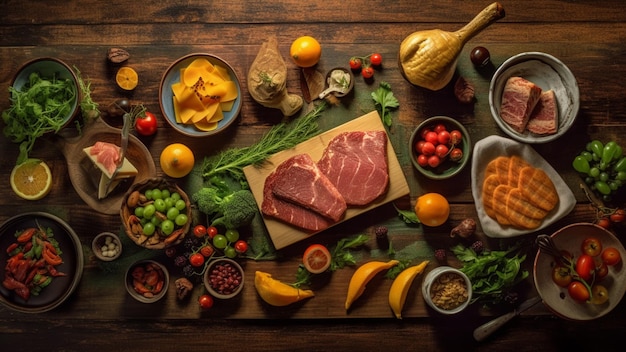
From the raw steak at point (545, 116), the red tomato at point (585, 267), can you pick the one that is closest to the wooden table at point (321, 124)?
the raw steak at point (545, 116)

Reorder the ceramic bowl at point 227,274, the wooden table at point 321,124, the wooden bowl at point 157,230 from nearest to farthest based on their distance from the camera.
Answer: the wooden bowl at point 157,230 < the ceramic bowl at point 227,274 < the wooden table at point 321,124

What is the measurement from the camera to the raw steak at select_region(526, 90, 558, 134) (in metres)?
3.21

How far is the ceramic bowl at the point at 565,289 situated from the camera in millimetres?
3150

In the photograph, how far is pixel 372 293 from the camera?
3.27 metres

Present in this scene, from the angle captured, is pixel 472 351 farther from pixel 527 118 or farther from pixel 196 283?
pixel 196 283

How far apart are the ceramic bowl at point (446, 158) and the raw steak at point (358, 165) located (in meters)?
0.17

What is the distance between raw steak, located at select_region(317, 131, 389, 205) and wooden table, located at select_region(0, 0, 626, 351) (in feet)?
0.48

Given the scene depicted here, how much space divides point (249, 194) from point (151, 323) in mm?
934

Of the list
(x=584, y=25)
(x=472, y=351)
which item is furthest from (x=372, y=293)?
(x=584, y=25)

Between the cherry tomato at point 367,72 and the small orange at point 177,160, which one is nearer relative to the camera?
the small orange at point 177,160

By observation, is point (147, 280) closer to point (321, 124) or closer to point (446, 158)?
point (321, 124)

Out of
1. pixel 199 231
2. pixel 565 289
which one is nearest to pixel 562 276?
pixel 565 289

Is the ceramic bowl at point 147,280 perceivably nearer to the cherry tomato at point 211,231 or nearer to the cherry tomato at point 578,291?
the cherry tomato at point 211,231

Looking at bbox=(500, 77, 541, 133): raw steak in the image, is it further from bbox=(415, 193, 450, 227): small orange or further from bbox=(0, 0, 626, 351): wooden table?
bbox=(415, 193, 450, 227): small orange
